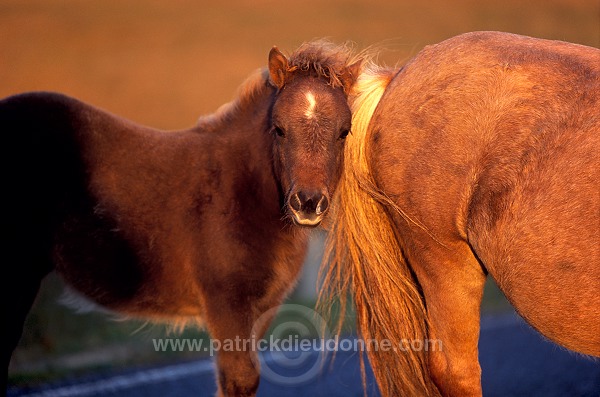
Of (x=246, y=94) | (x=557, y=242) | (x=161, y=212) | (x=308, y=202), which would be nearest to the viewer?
(x=557, y=242)

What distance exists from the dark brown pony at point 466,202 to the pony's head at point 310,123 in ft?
0.46

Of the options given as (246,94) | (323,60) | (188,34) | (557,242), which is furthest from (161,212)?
(188,34)

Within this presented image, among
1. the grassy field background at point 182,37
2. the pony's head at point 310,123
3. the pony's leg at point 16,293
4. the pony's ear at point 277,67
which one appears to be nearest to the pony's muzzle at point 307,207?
the pony's head at point 310,123

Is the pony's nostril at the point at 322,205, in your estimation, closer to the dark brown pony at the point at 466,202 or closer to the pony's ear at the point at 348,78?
the dark brown pony at the point at 466,202

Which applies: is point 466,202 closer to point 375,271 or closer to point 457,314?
point 457,314

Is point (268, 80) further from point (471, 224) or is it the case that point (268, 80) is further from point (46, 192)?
point (471, 224)

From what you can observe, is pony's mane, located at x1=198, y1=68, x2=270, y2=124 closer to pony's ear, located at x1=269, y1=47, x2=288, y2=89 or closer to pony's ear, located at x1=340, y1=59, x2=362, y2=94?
pony's ear, located at x1=269, y1=47, x2=288, y2=89

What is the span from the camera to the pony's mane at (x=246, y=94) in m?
4.77

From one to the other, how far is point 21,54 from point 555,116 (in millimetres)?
14349

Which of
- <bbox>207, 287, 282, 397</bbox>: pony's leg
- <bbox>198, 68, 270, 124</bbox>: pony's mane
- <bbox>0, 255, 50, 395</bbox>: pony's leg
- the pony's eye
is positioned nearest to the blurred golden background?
<bbox>198, 68, 270, 124</bbox>: pony's mane

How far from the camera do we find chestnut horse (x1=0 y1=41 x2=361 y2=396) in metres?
4.39

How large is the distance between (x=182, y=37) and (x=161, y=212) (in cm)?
1557

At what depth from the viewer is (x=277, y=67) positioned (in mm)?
4332

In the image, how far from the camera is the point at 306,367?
6.91 meters
